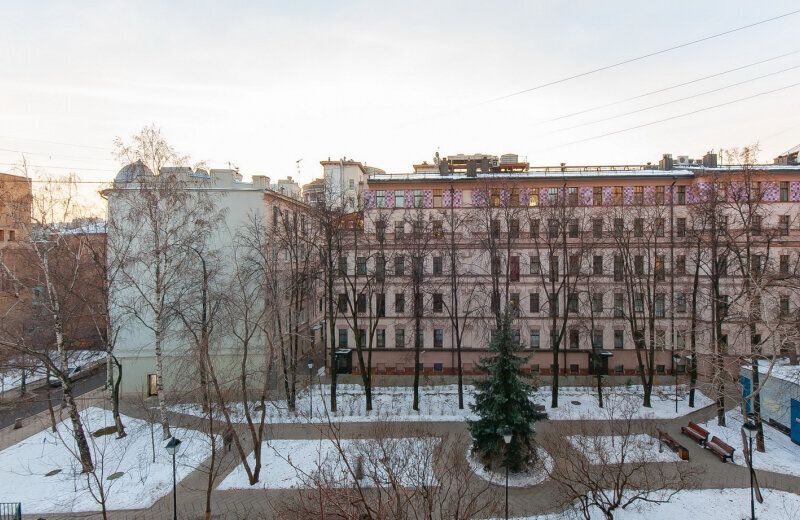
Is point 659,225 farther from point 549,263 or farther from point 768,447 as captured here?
point 768,447

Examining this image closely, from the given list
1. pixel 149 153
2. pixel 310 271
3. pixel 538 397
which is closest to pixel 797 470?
pixel 538 397

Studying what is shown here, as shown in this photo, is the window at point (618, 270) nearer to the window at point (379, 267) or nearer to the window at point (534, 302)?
the window at point (534, 302)

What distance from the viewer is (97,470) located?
50.9 feet

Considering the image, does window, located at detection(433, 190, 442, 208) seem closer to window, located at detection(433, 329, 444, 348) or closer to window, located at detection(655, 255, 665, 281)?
window, located at detection(433, 329, 444, 348)

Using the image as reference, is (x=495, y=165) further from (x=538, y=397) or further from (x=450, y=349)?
(x=538, y=397)

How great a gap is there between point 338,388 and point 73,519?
13.4 meters

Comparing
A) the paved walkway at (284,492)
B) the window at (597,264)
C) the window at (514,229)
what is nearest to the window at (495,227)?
the window at (514,229)

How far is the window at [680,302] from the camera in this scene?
25.5 meters

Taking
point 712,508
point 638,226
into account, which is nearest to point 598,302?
point 638,226

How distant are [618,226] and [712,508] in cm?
1602

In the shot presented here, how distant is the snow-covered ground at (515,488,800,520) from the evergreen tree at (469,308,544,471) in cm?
249

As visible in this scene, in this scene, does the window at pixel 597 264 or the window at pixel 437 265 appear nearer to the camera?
the window at pixel 597 264

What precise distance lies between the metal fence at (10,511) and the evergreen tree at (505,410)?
14665 millimetres

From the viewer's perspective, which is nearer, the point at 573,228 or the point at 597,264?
the point at 573,228
